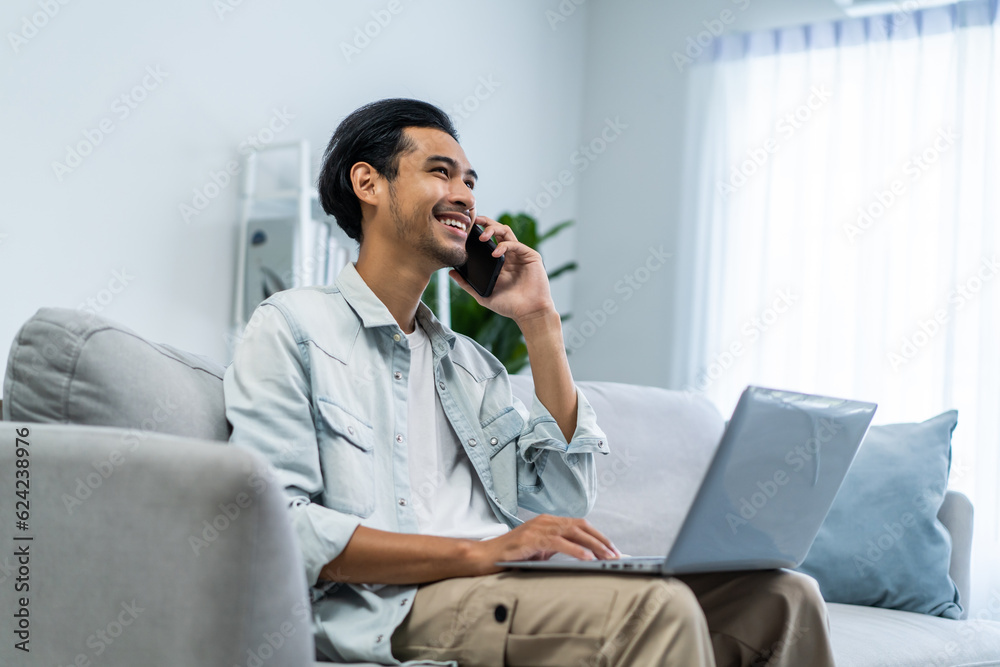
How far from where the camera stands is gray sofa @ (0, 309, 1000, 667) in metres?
0.80

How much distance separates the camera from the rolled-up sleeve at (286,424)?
1.04 m

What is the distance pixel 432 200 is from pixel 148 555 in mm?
779

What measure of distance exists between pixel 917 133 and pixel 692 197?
0.93 metres

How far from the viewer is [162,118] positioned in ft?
8.70

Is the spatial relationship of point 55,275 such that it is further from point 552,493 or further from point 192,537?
point 192,537

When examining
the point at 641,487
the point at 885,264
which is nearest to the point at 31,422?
the point at 641,487

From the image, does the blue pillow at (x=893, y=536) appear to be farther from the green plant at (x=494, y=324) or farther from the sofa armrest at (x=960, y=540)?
the green plant at (x=494, y=324)

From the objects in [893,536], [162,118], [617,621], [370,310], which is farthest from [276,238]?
[617,621]

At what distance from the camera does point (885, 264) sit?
11.5 feet

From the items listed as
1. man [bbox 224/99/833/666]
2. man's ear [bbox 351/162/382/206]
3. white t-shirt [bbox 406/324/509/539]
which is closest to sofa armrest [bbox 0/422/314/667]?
man [bbox 224/99/833/666]

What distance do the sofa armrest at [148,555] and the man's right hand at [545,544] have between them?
28cm

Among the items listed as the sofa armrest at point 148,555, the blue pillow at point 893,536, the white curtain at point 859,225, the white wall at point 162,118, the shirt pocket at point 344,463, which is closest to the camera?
the sofa armrest at point 148,555

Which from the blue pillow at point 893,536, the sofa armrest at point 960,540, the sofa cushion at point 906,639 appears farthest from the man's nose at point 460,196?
the sofa armrest at point 960,540

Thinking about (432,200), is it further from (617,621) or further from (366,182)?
(617,621)
